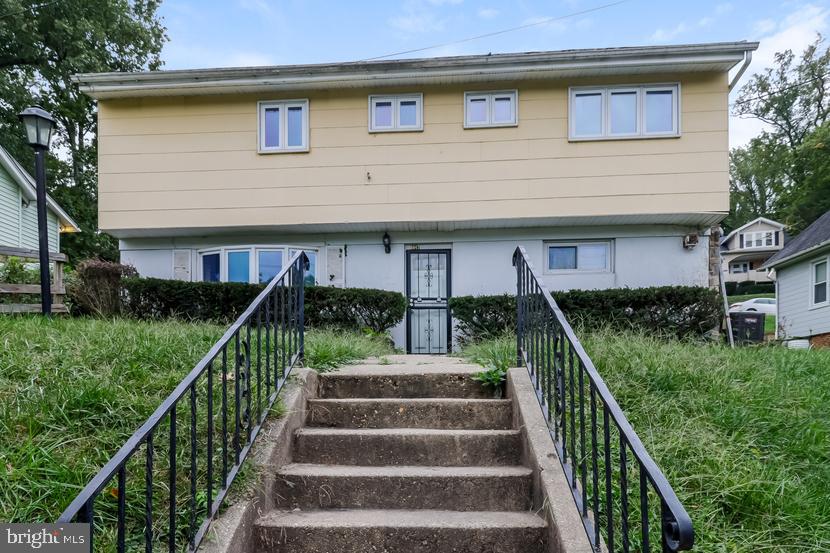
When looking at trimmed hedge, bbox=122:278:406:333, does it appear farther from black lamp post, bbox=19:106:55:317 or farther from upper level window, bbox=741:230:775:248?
upper level window, bbox=741:230:775:248

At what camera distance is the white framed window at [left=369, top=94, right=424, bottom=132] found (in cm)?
782

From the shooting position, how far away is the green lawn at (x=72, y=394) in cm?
211

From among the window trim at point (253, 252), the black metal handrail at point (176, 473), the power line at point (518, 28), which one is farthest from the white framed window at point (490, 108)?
the black metal handrail at point (176, 473)

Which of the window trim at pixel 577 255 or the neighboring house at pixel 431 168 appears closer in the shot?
the neighboring house at pixel 431 168

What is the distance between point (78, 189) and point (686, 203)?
19.7 meters

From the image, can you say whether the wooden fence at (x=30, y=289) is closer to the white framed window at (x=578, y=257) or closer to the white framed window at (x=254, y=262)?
the white framed window at (x=254, y=262)

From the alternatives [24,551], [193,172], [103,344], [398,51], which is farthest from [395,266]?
[24,551]

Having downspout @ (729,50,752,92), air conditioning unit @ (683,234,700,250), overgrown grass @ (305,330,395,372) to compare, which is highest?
downspout @ (729,50,752,92)

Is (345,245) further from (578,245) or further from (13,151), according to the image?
(13,151)

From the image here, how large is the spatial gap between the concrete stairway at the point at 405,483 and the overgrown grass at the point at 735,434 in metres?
0.76

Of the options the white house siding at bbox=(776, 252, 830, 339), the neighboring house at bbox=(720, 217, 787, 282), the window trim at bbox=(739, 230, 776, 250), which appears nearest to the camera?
the white house siding at bbox=(776, 252, 830, 339)

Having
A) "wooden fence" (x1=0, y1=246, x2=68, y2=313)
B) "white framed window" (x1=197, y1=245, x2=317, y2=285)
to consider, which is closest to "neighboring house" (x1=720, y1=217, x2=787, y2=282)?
"white framed window" (x1=197, y1=245, x2=317, y2=285)

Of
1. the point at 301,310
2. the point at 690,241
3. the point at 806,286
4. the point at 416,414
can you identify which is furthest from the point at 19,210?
the point at 806,286

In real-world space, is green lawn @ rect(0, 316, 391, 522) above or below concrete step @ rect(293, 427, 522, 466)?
above
